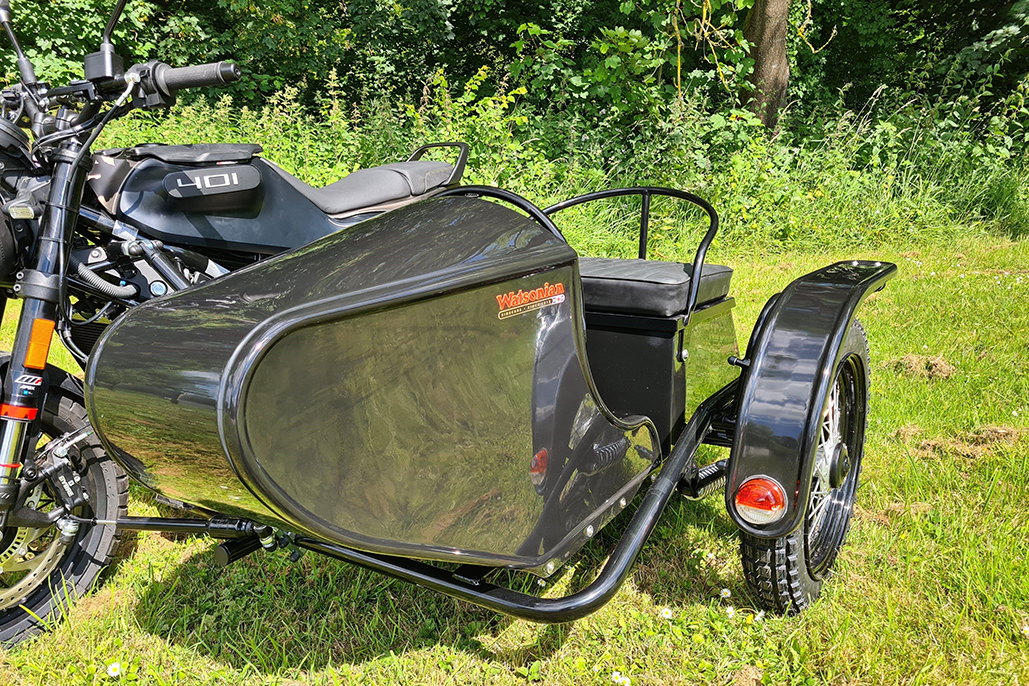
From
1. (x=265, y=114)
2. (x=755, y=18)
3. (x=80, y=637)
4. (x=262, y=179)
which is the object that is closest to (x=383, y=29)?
(x=265, y=114)

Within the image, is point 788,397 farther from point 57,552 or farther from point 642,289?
point 57,552

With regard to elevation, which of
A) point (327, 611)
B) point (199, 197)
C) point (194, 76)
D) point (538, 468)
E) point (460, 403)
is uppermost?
point (194, 76)

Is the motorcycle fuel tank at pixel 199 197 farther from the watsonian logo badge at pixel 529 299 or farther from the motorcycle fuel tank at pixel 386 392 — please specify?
the watsonian logo badge at pixel 529 299

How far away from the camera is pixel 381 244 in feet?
4.77

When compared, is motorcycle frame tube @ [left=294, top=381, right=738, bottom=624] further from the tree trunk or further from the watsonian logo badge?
the tree trunk

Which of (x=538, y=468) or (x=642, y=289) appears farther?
(x=642, y=289)

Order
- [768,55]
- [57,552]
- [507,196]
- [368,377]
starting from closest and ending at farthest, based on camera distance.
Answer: [368,377]
[507,196]
[57,552]
[768,55]

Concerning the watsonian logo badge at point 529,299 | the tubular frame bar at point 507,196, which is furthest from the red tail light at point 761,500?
the tubular frame bar at point 507,196

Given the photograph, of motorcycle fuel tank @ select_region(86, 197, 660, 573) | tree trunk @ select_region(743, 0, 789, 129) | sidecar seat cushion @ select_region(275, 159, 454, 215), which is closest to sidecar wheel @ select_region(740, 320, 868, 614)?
motorcycle fuel tank @ select_region(86, 197, 660, 573)

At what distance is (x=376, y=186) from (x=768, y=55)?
21.6 ft

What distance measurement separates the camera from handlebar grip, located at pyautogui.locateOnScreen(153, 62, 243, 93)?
1713 millimetres

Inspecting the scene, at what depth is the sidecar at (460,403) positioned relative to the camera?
1.16 m

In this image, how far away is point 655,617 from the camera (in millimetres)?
2102

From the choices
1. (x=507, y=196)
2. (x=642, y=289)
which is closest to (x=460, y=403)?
(x=507, y=196)
